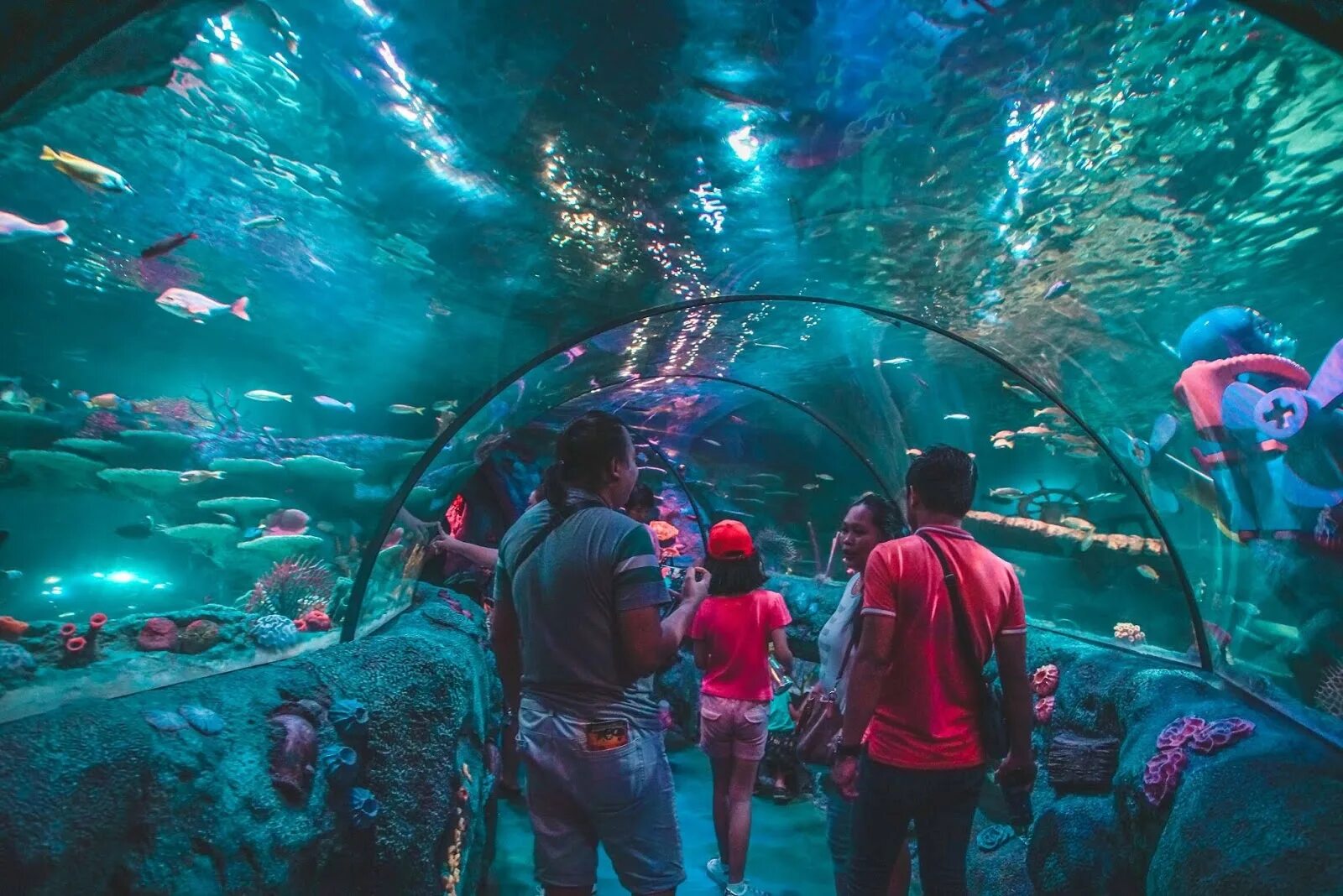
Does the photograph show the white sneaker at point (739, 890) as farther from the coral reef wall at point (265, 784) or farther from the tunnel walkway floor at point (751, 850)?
the coral reef wall at point (265, 784)

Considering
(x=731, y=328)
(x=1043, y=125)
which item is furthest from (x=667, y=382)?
(x=1043, y=125)

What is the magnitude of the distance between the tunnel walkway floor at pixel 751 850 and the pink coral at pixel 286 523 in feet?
11.3

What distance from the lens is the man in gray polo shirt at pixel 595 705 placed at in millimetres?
2180

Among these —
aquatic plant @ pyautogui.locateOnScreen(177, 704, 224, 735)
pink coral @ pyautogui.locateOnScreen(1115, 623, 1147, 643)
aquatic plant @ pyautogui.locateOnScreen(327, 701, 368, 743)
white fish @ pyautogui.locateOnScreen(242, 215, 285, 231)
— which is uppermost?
white fish @ pyautogui.locateOnScreen(242, 215, 285, 231)

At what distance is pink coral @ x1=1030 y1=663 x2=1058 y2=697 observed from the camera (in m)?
5.10

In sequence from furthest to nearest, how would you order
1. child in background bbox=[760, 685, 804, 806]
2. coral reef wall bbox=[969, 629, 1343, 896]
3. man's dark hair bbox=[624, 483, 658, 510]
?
child in background bbox=[760, 685, 804, 806] < man's dark hair bbox=[624, 483, 658, 510] < coral reef wall bbox=[969, 629, 1343, 896]

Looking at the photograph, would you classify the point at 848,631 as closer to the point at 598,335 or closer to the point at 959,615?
the point at 959,615

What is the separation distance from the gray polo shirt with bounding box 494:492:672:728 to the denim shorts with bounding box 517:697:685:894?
71 mm

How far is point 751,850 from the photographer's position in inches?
213

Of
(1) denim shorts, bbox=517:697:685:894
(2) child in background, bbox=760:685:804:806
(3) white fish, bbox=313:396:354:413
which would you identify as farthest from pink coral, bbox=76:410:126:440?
(2) child in background, bbox=760:685:804:806

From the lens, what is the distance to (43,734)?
2215mm

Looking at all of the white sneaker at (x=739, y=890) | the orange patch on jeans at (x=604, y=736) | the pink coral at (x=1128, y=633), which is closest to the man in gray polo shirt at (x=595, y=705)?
A: the orange patch on jeans at (x=604, y=736)

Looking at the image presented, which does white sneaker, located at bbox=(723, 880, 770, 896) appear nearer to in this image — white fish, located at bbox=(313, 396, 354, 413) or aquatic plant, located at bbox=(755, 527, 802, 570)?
white fish, located at bbox=(313, 396, 354, 413)

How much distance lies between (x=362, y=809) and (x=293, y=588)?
2.26 meters
